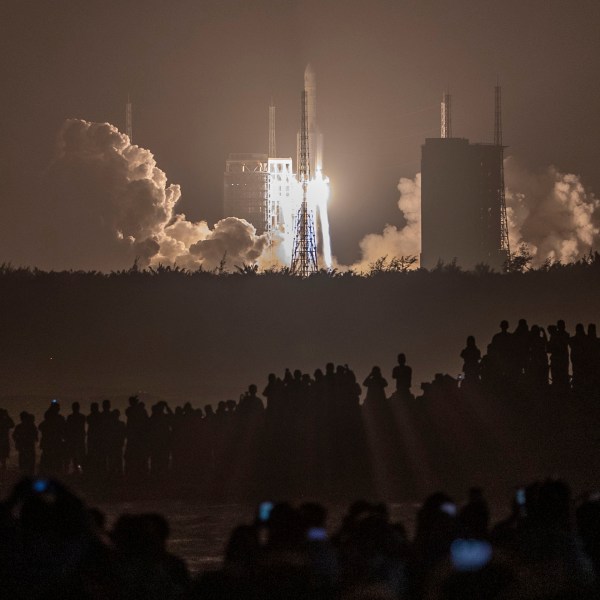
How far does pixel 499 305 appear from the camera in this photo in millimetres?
72062

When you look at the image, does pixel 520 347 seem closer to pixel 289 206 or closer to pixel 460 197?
pixel 289 206

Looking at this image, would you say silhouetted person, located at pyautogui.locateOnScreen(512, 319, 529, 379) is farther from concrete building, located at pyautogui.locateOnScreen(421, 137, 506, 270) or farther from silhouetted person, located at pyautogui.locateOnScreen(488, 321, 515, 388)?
concrete building, located at pyautogui.locateOnScreen(421, 137, 506, 270)

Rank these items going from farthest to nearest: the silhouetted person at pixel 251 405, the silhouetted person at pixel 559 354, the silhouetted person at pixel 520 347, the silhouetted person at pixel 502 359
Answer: the silhouetted person at pixel 251 405
the silhouetted person at pixel 502 359
the silhouetted person at pixel 520 347
the silhouetted person at pixel 559 354

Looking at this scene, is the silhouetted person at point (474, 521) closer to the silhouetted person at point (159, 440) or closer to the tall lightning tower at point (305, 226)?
the silhouetted person at point (159, 440)

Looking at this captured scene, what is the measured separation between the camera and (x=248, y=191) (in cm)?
14450

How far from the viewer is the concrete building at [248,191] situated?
14250cm

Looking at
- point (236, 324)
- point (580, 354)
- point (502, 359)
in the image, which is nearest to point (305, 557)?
point (580, 354)

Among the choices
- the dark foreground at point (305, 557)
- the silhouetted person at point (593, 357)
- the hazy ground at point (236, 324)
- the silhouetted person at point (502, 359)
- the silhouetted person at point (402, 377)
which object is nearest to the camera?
the dark foreground at point (305, 557)

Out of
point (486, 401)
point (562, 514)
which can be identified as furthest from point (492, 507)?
point (562, 514)

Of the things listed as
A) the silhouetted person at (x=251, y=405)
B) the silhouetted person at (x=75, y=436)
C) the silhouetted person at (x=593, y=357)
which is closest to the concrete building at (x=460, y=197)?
the silhouetted person at (x=251, y=405)

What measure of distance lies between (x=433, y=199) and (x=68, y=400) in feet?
316

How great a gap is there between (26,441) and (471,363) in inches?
368

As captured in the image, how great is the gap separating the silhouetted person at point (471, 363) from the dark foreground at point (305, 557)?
2075cm

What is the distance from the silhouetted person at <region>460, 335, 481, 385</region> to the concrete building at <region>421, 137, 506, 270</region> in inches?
4408
